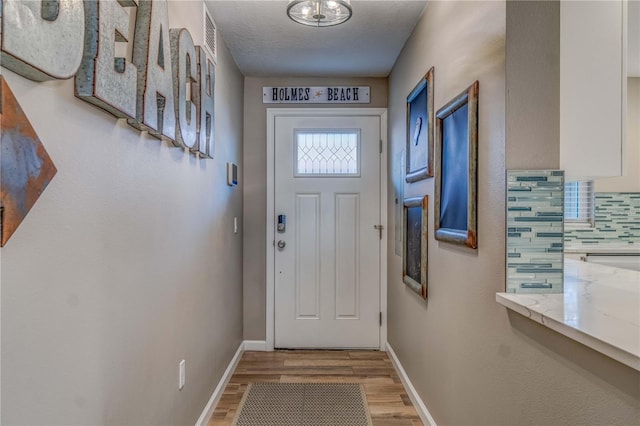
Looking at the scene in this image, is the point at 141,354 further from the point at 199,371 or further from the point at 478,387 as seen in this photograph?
the point at 478,387

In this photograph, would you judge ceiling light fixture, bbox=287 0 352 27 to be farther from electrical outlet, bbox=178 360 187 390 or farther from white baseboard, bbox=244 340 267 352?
white baseboard, bbox=244 340 267 352

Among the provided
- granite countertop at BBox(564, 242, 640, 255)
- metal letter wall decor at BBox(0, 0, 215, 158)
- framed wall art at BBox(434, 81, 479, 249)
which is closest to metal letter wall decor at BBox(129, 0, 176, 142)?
metal letter wall decor at BBox(0, 0, 215, 158)

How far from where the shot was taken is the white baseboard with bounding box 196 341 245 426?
204 cm

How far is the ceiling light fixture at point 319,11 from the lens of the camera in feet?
5.82

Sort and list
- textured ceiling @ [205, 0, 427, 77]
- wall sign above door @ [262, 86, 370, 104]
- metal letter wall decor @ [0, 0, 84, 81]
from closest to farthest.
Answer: metal letter wall decor @ [0, 0, 84, 81]
textured ceiling @ [205, 0, 427, 77]
wall sign above door @ [262, 86, 370, 104]

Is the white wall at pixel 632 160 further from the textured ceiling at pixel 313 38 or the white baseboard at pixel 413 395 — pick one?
the white baseboard at pixel 413 395

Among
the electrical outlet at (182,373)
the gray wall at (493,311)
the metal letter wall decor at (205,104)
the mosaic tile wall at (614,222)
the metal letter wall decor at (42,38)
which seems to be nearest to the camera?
the metal letter wall decor at (42,38)

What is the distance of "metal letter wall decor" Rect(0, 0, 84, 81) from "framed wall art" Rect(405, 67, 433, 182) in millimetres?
1604

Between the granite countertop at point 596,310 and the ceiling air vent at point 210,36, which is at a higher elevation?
the ceiling air vent at point 210,36

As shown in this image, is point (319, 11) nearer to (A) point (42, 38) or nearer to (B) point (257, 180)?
(A) point (42, 38)

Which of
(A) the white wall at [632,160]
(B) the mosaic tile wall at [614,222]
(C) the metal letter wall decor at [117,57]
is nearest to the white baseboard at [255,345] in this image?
(C) the metal letter wall decor at [117,57]

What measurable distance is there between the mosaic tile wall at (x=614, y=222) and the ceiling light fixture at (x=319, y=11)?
2.77 metres

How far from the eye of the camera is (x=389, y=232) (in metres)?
3.10

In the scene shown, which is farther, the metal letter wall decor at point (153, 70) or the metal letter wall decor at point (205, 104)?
the metal letter wall decor at point (205, 104)
